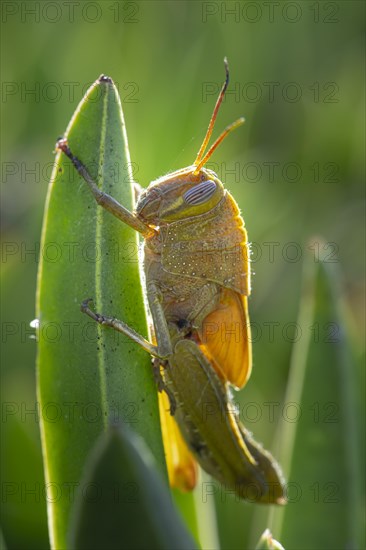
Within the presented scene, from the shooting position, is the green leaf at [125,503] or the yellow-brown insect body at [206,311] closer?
the green leaf at [125,503]

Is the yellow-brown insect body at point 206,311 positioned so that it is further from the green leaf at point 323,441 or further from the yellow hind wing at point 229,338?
the green leaf at point 323,441

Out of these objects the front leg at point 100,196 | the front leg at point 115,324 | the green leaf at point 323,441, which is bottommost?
the green leaf at point 323,441

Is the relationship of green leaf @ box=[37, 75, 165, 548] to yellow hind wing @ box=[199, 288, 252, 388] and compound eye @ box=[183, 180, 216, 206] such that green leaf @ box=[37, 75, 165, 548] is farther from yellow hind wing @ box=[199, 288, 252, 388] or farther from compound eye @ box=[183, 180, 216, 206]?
yellow hind wing @ box=[199, 288, 252, 388]

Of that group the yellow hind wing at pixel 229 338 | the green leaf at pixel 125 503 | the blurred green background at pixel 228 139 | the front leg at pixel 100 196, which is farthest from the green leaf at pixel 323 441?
the green leaf at pixel 125 503

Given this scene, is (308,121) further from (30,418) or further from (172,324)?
(30,418)

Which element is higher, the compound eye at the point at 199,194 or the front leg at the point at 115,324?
the compound eye at the point at 199,194

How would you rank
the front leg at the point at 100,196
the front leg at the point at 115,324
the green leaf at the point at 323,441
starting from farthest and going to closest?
the green leaf at the point at 323,441, the front leg at the point at 100,196, the front leg at the point at 115,324

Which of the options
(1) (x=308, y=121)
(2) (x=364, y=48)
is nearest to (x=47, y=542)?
(1) (x=308, y=121)

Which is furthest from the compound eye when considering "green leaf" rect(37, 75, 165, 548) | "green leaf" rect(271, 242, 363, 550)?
"green leaf" rect(37, 75, 165, 548)
